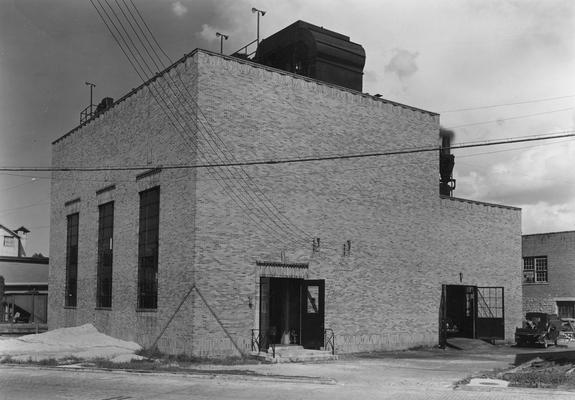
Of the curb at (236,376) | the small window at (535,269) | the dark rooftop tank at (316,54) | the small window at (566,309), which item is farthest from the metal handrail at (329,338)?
the small window at (535,269)

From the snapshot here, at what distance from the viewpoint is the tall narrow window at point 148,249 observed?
26.2 metres

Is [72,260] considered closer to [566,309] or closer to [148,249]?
[148,249]

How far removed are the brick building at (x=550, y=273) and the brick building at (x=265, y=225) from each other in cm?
1727

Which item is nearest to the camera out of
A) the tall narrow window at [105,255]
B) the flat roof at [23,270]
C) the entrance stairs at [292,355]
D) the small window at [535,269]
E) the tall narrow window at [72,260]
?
the entrance stairs at [292,355]

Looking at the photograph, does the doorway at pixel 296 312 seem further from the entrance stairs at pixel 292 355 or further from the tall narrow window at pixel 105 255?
the tall narrow window at pixel 105 255

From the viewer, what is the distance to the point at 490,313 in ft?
115

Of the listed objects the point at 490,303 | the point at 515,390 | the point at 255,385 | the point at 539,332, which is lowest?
the point at 539,332

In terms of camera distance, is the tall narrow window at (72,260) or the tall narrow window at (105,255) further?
the tall narrow window at (72,260)

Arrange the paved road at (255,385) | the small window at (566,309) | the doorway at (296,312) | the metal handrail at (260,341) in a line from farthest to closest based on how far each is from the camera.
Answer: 1. the small window at (566,309)
2. the doorway at (296,312)
3. the metal handrail at (260,341)
4. the paved road at (255,385)

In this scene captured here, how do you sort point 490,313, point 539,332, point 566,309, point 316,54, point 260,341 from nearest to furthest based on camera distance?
point 260,341, point 316,54, point 539,332, point 490,313, point 566,309

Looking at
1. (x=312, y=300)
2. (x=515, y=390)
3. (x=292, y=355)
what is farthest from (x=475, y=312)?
(x=515, y=390)

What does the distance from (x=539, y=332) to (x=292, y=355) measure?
15.8 meters

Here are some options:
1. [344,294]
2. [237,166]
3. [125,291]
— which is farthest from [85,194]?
[344,294]

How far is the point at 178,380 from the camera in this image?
17.6 metres
